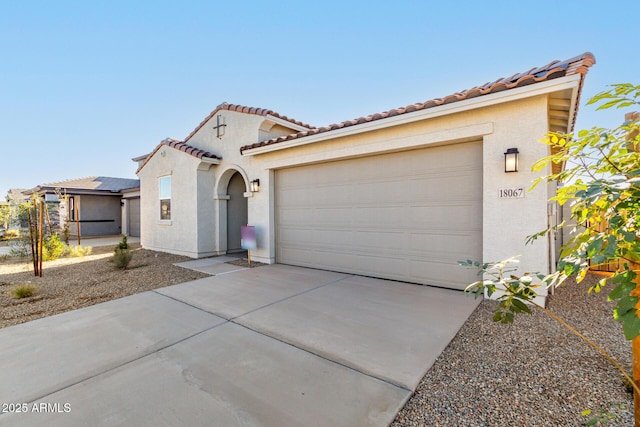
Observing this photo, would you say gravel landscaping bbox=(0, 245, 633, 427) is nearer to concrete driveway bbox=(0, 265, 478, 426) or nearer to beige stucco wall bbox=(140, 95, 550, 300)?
concrete driveway bbox=(0, 265, 478, 426)

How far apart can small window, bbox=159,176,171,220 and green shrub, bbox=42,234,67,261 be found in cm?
354

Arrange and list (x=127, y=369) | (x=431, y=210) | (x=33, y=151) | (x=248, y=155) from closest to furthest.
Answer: (x=127, y=369), (x=431, y=210), (x=248, y=155), (x=33, y=151)

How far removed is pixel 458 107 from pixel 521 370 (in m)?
4.28

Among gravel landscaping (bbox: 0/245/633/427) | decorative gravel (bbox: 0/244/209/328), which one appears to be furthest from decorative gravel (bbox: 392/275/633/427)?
decorative gravel (bbox: 0/244/209/328)

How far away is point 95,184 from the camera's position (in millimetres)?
19953

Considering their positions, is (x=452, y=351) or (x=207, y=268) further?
(x=207, y=268)

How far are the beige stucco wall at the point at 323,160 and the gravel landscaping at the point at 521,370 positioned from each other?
1209 mm

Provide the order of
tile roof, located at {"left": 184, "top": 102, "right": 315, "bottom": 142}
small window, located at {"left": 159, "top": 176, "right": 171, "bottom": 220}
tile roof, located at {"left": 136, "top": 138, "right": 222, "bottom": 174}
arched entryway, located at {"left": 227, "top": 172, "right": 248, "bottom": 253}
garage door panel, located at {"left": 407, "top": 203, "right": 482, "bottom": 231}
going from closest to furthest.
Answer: garage door panel, located at {"left": 407, "top": 203, "right": 482, "bottom": 231} → tile roof, located at {"left": 184, "top": 102, "right": 315, "bottom": 142} → tile roof, located at {"left": 136, "top": 138, "right": 222, "bottom": 174} → arched entryway, located at {"left": 227, "top": 172, "right": 248, "bottom": 253} → small window, located at {"left": 159, "top": 176, "right": 171, "bottom": 220}

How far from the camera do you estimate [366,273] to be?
22.6ft

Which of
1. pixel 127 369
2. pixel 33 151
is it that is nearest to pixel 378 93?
pixel 127 369

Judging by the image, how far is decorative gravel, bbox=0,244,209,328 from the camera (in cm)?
514

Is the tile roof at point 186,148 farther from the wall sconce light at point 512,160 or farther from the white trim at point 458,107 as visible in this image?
the wall sconce light at point 512,160

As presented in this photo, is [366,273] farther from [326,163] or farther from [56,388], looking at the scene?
[56,388]

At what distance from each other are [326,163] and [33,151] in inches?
1506
